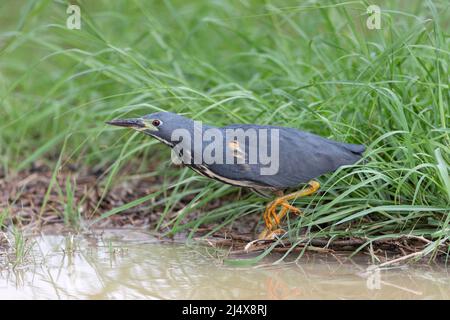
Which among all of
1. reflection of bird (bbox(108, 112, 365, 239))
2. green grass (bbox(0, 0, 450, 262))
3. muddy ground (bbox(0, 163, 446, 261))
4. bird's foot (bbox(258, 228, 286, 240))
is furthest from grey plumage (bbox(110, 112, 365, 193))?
muddy ground (bbox(0, 163, 446, 261))

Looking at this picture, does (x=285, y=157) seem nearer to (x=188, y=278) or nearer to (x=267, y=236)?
(x=267, y=236)

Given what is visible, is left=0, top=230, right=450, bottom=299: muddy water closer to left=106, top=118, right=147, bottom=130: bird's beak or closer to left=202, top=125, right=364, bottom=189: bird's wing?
left=202, top=125, right=364, bottom=189: bird's wing

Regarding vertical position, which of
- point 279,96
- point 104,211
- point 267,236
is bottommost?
point 267,236

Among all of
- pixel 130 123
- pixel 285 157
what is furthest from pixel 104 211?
pixel 285 157

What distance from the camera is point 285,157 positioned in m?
5.14

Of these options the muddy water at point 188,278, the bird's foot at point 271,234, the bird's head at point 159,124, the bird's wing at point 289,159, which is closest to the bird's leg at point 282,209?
the bird's foot at point 271,234

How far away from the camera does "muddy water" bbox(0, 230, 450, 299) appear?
4312mm

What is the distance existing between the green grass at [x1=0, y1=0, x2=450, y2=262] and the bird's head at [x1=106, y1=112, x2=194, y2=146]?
1.10 feet

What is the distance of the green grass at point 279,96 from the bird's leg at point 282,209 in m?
0.10

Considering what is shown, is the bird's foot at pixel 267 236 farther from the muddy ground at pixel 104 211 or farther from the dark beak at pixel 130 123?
the dark beak at pixel 130 123

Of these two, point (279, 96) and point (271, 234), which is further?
point (279, 96)

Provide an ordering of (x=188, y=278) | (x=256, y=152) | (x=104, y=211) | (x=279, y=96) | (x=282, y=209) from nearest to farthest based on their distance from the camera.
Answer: (x=188, y=278) → (x=256, y=152) → (x=282, y=209) → (x=279, y=96) → (x=104, y=211)

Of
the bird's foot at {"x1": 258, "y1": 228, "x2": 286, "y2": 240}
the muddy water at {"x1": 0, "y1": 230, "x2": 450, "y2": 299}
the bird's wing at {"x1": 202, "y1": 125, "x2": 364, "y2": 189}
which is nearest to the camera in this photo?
the muddy water at {"x1": 0, "y1": 230, "x2": 450, "y2": 299}

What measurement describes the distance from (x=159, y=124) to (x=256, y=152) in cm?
62
